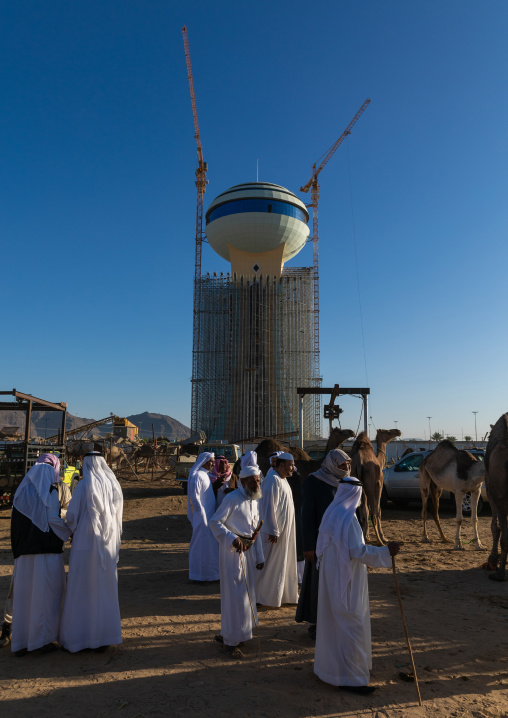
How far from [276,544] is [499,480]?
377cm

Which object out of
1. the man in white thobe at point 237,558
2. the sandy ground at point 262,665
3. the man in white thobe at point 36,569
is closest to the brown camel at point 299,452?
the sandy ground at point 262,665

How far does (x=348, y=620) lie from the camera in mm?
4031

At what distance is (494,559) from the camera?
8273 mm

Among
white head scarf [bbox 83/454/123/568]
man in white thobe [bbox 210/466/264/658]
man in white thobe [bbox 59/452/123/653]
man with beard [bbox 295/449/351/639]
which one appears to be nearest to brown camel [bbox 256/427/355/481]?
man with beard [bbox 295/449/351/639]

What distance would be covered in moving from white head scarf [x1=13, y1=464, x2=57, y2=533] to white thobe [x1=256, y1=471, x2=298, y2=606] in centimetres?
254

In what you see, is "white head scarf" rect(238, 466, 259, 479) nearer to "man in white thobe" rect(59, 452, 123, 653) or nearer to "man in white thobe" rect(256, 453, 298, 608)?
"man in white thobe" rect(256, 453, 298, 608)

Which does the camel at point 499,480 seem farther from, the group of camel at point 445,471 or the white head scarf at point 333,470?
the white head scarf at point 333,470

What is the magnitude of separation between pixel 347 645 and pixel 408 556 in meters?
5.75

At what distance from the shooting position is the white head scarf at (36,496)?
4.86 m

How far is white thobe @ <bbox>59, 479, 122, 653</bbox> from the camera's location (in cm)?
482

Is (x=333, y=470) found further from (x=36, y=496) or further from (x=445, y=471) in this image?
(x=445, y=471)

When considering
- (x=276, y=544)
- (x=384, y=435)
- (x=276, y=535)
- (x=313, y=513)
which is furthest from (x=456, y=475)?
(x=313, y=513)

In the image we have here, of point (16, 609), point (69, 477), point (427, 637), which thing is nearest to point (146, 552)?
point (69, 477)

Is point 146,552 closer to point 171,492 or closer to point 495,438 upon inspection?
point 495,438
